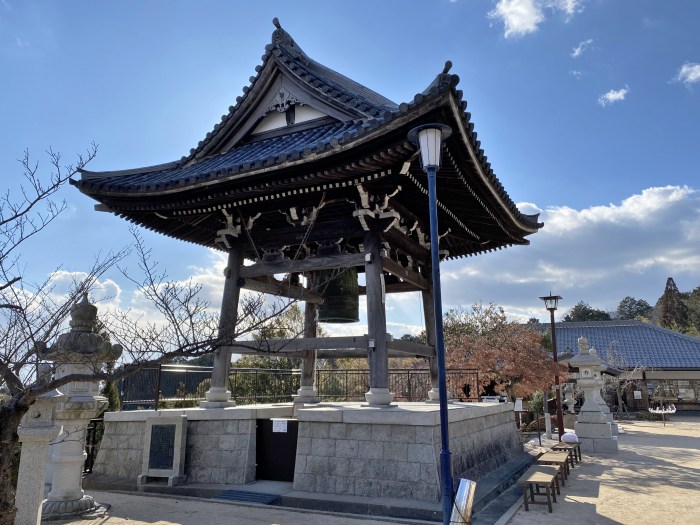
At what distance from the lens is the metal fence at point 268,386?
1231cm

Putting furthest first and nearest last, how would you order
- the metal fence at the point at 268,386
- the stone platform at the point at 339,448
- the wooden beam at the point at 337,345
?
the metal fence at the point at 268,386 → the wooden beam at the point at 337,345 → the stone platform at the point at 339,448

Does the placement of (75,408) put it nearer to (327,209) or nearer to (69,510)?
(69,510)

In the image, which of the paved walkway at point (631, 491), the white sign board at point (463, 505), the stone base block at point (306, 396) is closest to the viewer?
the white sign board at point (463, 505)

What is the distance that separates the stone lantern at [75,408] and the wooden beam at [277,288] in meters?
3.24

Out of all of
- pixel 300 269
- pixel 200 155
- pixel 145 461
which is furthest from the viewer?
pixel 200 155

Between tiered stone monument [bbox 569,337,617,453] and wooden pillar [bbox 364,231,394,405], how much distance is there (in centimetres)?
977

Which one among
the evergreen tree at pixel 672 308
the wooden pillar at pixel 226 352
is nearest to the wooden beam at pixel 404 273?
the wooden pillar at pixel 226 352

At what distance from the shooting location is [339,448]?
24.5 feet

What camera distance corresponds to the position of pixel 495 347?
20438mm

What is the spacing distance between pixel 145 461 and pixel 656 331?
39.9 m

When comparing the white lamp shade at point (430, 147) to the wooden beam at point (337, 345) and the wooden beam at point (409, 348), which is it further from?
the wooden beam at point (409, 348)

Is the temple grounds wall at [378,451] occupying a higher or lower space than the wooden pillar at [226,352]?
lower

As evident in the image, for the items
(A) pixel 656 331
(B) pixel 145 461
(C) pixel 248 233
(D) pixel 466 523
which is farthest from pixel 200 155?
(A) pixel 656 331

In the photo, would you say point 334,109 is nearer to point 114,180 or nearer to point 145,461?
point 114,180
